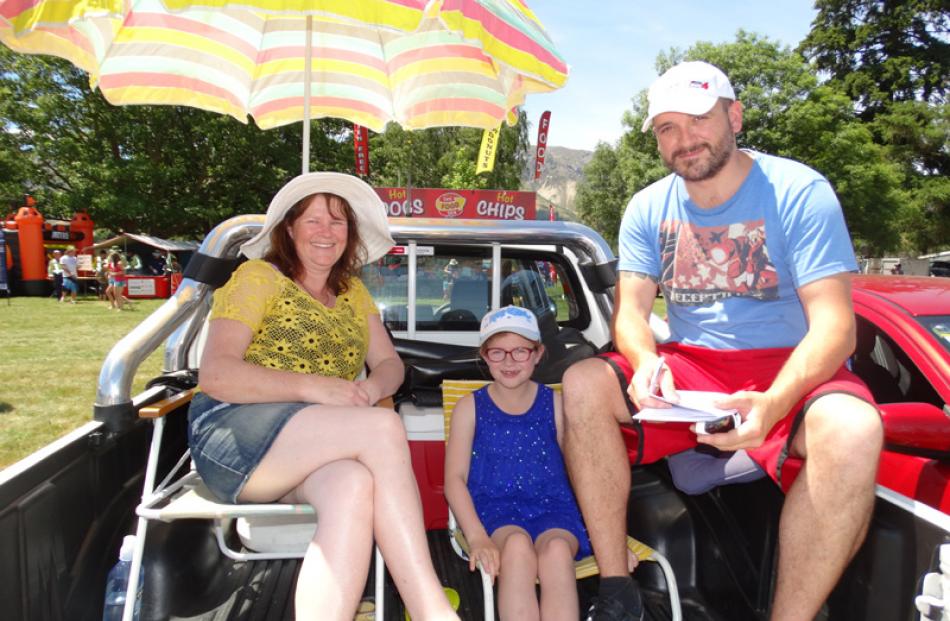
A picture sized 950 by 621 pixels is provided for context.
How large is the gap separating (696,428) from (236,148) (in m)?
25.5

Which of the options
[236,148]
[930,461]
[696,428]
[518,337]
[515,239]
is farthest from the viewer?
[236,148]

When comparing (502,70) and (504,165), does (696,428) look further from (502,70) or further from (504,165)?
(504,165)

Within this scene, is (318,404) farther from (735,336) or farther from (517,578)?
(735,336)

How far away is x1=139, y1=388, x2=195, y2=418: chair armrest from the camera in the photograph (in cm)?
204

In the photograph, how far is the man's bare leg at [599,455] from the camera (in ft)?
6.55

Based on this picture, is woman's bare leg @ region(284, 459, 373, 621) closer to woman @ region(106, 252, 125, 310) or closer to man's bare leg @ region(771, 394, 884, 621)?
man's bare leg @ region(771, 394, 884, 621)

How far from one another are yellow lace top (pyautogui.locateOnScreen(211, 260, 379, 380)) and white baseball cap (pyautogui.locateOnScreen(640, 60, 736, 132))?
1.31m

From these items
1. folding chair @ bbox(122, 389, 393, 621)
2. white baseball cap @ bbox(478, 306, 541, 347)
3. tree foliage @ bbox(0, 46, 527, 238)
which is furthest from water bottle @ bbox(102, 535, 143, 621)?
tree foliage @ bbox(0, 46, 527, 238)

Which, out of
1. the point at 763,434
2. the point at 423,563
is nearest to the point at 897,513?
the point at 763,434

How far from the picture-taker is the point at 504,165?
31.5 meters

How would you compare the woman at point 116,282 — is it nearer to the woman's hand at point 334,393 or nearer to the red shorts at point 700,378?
the woman's hand at point 334,393

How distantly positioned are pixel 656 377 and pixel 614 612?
686 millimetres

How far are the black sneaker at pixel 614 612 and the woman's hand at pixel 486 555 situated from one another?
322 mm

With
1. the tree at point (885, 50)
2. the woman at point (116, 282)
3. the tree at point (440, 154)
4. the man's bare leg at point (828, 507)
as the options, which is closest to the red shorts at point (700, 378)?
the man's bare leg at point (828, 507)
